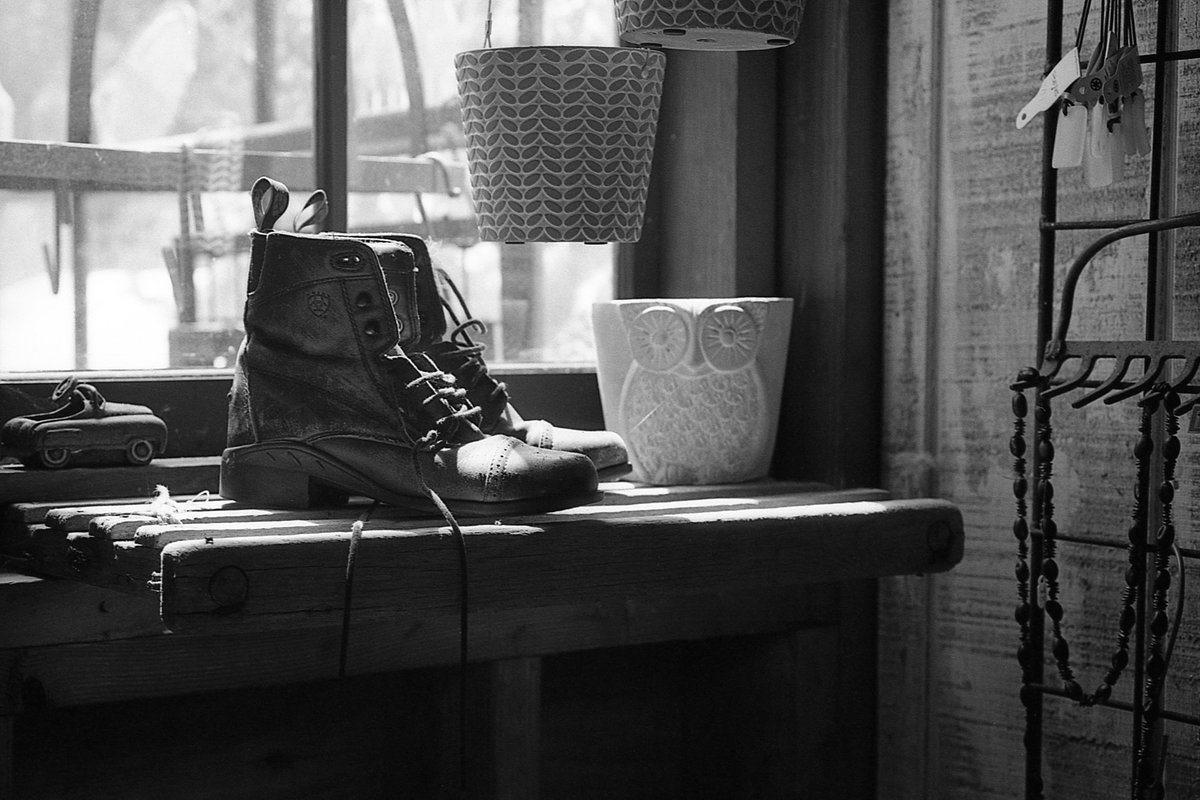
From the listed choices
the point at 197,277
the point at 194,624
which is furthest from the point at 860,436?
the point at 194,624

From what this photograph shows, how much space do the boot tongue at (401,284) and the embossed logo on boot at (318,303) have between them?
0.08 meters

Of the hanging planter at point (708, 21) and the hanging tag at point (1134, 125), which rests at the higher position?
the hanging planter at point (708, 21)

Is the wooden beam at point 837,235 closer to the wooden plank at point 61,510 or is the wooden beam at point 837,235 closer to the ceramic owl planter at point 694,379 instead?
the ceramic owl planter at point 694,379

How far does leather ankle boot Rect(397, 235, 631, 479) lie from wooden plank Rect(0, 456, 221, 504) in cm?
31

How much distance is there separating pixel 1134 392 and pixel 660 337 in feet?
1.90

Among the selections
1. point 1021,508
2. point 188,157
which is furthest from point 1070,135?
point 188,157

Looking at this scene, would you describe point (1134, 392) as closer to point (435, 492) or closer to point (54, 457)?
point (435, 492)

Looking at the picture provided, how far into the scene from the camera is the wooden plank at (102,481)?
1.65 m

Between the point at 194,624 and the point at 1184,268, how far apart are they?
3.78 feet

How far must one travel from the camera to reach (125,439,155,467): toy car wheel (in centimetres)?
171

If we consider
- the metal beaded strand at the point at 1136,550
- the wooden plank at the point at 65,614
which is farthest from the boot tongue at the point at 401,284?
the metal beaded strand at the point at 1136,550

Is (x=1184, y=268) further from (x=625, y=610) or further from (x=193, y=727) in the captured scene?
(x=193, y=727)

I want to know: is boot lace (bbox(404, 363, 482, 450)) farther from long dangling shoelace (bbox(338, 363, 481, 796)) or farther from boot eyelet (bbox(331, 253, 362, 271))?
boot eyelet (bbox(331, 253, 362, 271))

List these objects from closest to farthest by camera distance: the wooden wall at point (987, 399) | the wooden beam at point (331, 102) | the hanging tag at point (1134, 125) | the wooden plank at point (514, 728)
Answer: the hanging tag at point (1134, 125), the wooden plank at point (514, 728), the wooden wall at point (987, 399), the wooden beam at point (331, 102)
